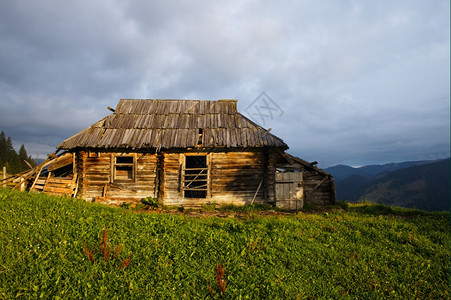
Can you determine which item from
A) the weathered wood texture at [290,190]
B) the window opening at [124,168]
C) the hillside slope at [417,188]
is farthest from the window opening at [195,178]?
the hillside slope at [417,188]

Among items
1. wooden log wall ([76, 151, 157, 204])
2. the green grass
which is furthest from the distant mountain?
wooden log wall ([76, 151, 157, 204])

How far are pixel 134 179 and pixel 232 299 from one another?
10.5m

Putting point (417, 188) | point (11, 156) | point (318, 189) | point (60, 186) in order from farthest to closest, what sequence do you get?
point (417, 188) < point (11, 156) < point (318, 189) < point (60, 186)

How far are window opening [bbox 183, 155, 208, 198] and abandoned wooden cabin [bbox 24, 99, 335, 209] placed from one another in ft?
0.30

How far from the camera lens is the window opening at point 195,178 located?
12398 mm

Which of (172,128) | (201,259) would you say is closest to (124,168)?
(172,128)

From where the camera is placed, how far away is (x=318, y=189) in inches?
543

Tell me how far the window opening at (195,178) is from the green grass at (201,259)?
5.00 m

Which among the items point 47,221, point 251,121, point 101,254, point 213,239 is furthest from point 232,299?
point 251,121

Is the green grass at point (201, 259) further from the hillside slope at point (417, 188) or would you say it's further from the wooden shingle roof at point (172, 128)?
the hillside slope at point (417, 188)

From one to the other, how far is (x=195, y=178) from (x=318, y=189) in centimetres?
874

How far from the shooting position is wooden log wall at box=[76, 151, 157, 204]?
1234 cm

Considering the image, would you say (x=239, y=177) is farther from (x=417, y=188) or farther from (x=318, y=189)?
(x=417, y=188)

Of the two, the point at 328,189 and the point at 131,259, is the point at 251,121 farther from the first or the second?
the point at 131,259
